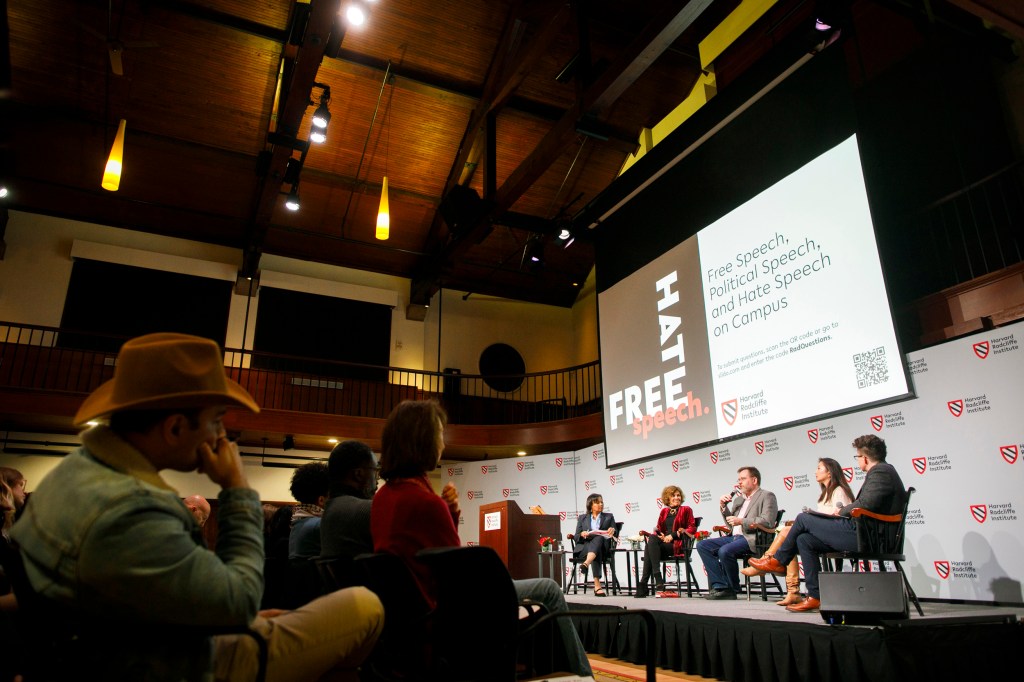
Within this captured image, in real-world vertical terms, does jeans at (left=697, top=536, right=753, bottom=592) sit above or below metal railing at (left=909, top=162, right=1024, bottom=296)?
below

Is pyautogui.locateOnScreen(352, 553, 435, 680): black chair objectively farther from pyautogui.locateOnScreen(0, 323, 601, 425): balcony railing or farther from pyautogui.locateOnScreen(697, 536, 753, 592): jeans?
pyautogui.locateOnScreen(0, 323, 601, 425): balcony railing

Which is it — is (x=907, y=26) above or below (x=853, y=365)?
above

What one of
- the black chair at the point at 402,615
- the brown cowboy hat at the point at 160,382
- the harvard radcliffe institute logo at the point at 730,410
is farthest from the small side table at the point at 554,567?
the brown cowboy hat at the point at 160,382

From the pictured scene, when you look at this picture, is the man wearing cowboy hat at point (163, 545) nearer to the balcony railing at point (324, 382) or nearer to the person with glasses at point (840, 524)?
the person with glasses at point (840, 524)

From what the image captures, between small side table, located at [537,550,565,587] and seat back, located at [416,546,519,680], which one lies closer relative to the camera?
seat back, located at [416,546,519,680]

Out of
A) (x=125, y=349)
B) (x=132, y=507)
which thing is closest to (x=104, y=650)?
(x=132, y=507)

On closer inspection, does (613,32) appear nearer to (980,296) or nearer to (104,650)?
(980,296)

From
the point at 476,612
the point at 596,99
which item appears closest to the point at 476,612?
the point at 476,612

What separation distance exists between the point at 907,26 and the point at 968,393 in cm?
439

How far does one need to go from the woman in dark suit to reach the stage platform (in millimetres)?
2409

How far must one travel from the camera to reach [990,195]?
6180 millimetres

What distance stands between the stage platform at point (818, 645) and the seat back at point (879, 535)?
0.52 meters

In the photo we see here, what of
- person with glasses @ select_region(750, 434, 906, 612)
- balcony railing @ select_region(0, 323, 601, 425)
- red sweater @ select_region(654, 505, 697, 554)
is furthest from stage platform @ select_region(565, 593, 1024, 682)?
balcony railing @ select_region(0, 323, 601, 425)

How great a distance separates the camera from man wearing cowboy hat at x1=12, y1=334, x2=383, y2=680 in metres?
1.05
